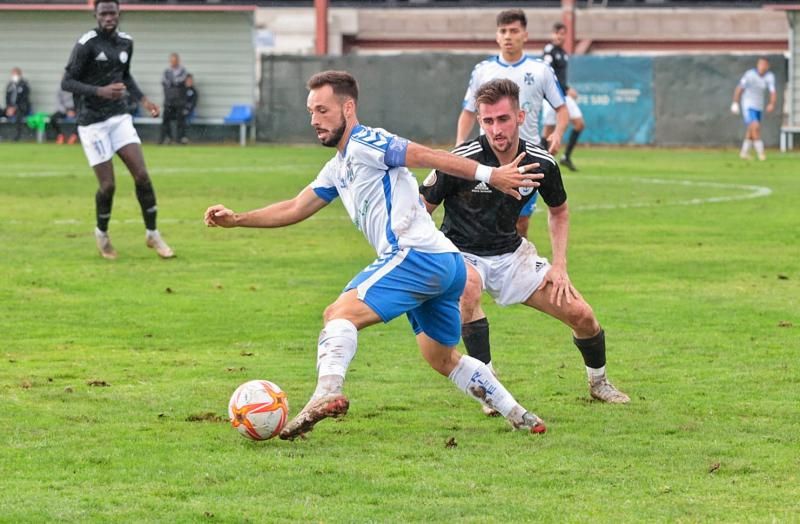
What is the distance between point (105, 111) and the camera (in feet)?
48.8

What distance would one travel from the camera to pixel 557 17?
49.7 m

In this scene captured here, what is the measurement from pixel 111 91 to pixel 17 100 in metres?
28.6

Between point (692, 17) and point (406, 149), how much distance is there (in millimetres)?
44206

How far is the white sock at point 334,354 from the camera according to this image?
691cm

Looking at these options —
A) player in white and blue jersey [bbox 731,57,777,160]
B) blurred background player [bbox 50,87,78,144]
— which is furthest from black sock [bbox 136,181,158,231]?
blurred background player [bbox 50,87,78,144]

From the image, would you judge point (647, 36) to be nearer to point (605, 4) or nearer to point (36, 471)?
point (605, 4)

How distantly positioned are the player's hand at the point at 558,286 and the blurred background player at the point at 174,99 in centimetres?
3350

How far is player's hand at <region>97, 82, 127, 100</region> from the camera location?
14492 mm

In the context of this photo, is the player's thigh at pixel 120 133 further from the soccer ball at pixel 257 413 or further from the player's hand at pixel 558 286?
the soccer ball at pixel 257 413

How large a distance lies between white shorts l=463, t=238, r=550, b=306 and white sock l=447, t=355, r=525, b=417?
26.7 inches

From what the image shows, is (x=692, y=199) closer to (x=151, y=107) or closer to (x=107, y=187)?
(x=151, y=107)

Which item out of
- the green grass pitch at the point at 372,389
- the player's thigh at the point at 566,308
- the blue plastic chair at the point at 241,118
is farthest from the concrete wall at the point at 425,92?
the player's thigh at the point at 566,308

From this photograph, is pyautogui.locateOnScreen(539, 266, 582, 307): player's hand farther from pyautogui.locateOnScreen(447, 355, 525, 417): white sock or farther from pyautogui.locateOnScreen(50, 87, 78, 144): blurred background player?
pyautogui.locateOnScreen(50, 87, 78, 144): blurred background player

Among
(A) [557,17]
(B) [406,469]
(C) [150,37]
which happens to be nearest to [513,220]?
(B) [406,469]
